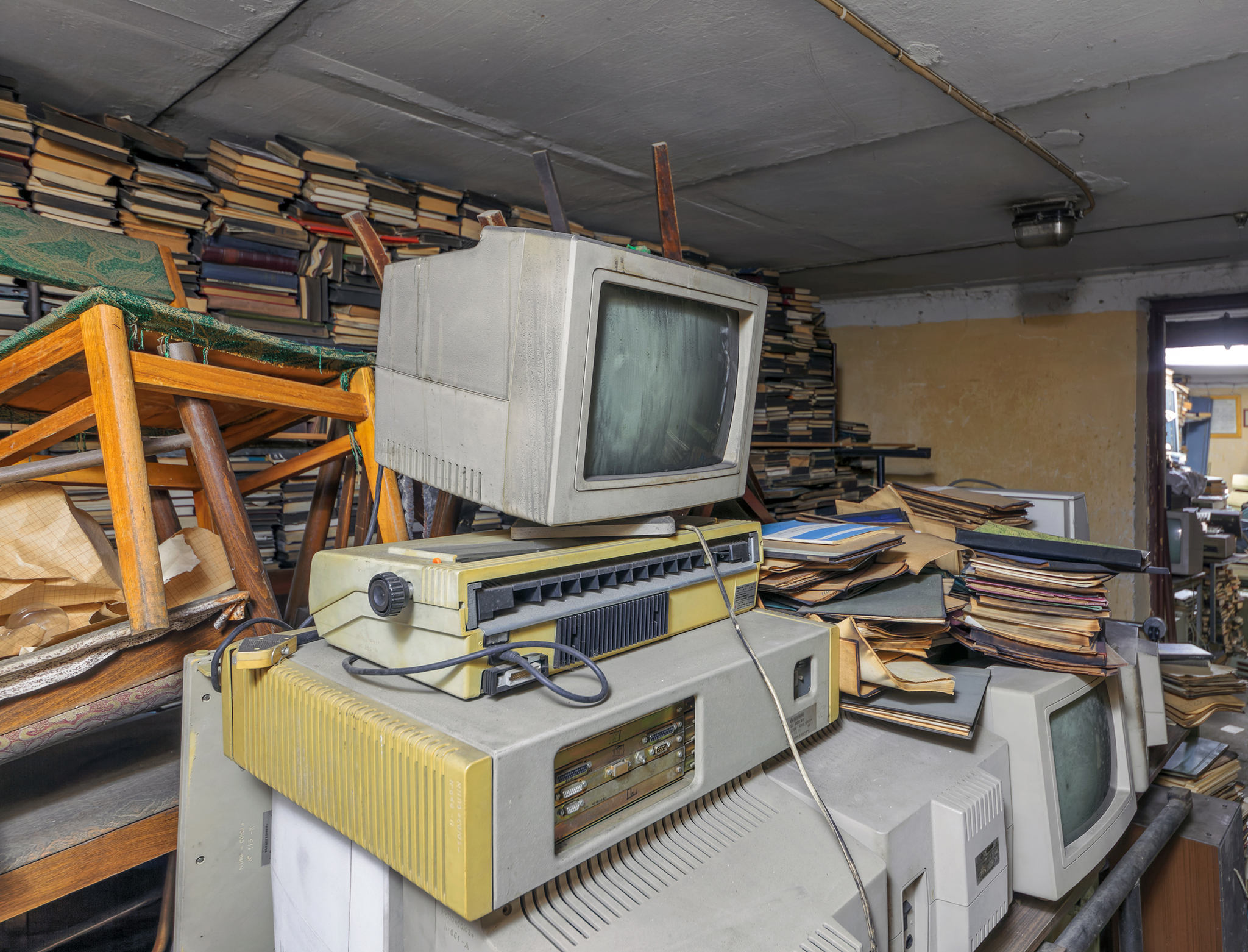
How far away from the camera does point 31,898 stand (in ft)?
3.19

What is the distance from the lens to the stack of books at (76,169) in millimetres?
2270

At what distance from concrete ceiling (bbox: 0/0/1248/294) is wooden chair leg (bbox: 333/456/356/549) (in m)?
1.07

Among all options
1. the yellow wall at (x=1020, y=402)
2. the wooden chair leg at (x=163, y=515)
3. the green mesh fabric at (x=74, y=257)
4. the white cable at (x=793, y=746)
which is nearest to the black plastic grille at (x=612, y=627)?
the white cable at (x=793, y=746)

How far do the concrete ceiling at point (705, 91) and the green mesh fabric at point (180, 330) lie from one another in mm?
963

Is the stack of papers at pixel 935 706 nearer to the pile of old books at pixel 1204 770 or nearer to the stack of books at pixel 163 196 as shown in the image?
the pile of old books at pixel 1204 770

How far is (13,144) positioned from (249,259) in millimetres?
703

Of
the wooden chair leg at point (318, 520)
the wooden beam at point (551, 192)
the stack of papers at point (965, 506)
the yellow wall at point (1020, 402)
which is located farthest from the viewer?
the yellow wall at point (1020, 402)

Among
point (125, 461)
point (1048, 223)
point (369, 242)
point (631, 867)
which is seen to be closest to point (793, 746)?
point (631, 867)

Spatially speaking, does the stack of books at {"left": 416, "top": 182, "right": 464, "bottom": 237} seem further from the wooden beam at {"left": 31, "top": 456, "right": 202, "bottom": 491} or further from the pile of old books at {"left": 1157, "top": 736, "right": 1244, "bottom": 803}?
the pile of old books at {"left": 1157, "top": 736, "right": 1244, "bottom": 803}

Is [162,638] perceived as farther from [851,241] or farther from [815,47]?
[851,241]

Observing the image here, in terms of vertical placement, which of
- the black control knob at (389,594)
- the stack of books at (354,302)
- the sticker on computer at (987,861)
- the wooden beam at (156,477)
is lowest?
the sticker on computer at (987,861)

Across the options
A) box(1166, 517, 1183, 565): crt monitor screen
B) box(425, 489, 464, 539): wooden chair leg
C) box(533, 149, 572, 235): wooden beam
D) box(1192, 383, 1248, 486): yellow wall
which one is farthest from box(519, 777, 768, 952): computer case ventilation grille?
box(1192, 383, 1248, 486): yellow wall

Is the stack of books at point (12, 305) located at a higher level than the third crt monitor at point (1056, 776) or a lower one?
higher

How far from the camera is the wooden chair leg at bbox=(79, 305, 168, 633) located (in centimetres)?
97
